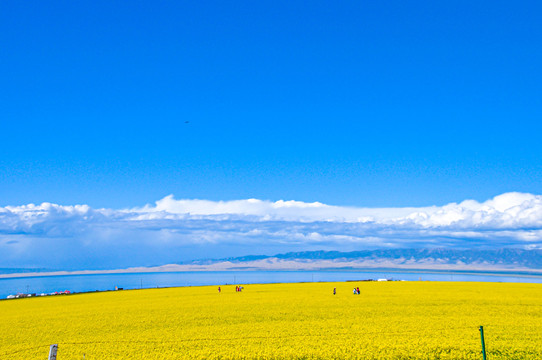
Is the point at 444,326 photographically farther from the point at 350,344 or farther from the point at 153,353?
the point at 153,353

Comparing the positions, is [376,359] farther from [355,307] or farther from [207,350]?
[355,307]

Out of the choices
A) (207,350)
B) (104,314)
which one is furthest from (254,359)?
(104,314)

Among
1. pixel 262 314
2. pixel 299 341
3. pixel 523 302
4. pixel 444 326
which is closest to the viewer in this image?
pixel 299 341

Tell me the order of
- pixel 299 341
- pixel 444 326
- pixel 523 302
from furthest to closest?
pixel 523 302 < pixel 444 326 < pixel 299 341

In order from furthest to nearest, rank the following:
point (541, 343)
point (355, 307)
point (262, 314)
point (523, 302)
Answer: point (523, 302) < point (355, 307) < point (262, 314) < point (541, 343)

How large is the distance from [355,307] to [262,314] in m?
10.7

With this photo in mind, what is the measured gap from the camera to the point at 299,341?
90.3 feet

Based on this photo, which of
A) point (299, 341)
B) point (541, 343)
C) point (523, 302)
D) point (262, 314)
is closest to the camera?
point (541, 343)

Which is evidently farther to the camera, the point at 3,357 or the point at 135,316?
the point at 135,316

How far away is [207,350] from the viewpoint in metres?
25.9

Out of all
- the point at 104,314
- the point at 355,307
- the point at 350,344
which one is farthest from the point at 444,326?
the point at 104,314

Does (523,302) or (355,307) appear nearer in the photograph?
(355,307)

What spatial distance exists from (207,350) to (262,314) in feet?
51.6

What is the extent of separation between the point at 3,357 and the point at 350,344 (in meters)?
21.5
